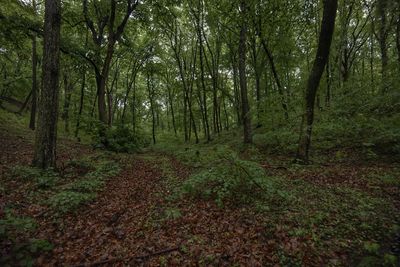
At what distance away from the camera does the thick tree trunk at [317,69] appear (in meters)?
6.52

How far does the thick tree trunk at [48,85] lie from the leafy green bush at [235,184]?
15.2 ft

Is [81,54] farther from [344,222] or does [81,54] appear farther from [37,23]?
[344,222]

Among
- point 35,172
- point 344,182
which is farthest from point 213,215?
point 35,172

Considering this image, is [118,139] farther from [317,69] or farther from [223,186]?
[317,69]

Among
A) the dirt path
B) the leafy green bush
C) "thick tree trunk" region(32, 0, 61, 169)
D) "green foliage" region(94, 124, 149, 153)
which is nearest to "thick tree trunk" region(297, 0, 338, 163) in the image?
the leafy green bush

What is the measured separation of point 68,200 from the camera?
212 inches

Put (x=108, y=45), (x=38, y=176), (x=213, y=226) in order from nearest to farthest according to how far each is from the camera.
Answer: (x=213, y=226), (x=38, y=176), (x=108, y=45)

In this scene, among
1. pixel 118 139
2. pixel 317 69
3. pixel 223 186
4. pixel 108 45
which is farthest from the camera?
pixel 118 139

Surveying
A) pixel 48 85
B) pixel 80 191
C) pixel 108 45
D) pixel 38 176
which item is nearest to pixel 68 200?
pixel 80 191

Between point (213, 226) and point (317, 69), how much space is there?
231 inches

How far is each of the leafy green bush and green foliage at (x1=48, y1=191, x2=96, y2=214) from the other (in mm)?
2512

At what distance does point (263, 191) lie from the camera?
5.39 metres

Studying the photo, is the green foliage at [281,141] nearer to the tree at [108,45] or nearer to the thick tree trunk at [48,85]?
the thick tree trunk at [48,85]

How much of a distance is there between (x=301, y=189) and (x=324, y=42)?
4509 millimetres
